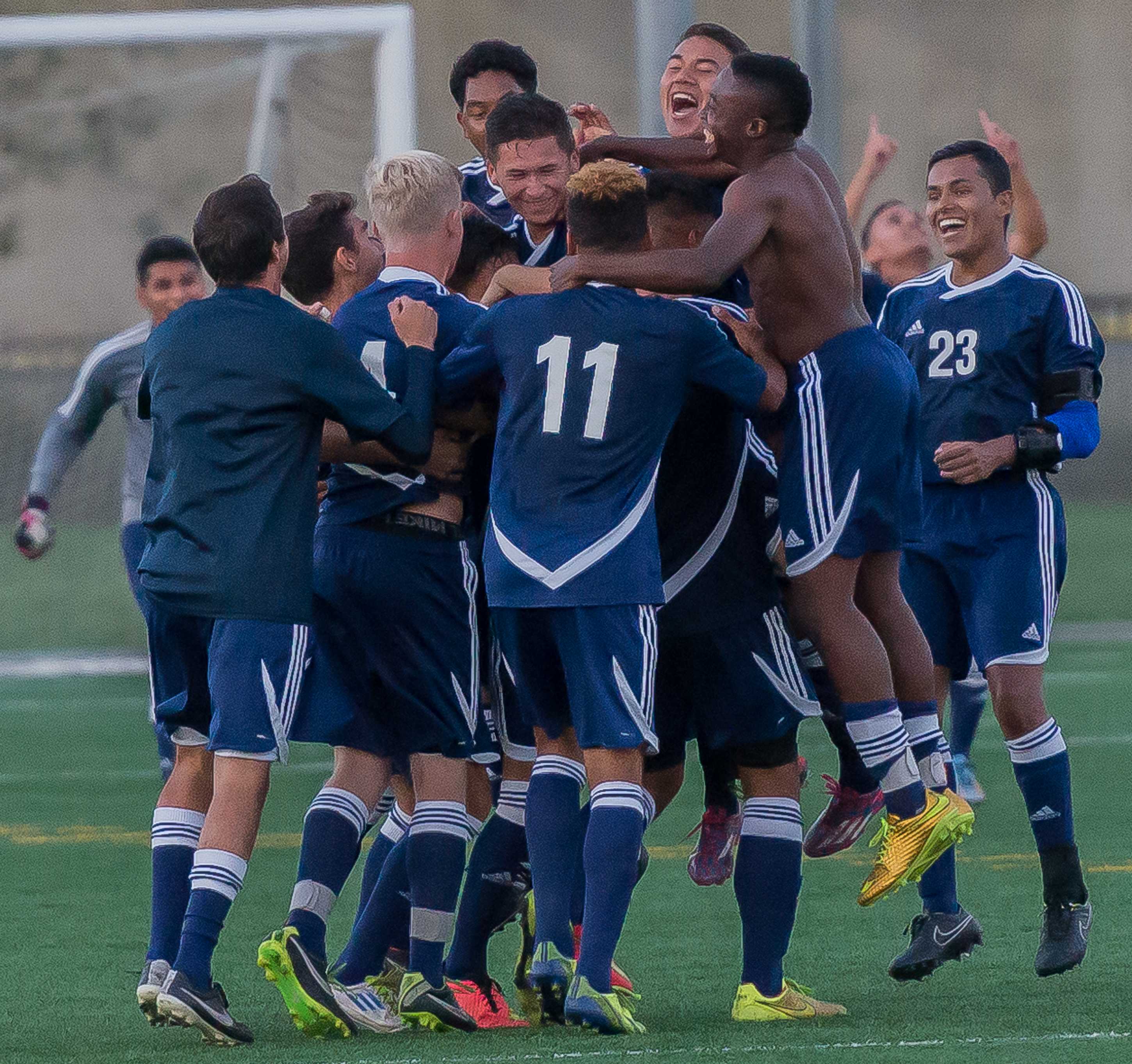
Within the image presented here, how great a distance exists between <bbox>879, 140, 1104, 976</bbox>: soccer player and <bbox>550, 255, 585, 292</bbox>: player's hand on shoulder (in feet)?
4.43

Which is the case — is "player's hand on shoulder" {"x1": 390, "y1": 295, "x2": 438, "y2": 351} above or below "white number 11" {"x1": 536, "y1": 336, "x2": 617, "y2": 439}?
above

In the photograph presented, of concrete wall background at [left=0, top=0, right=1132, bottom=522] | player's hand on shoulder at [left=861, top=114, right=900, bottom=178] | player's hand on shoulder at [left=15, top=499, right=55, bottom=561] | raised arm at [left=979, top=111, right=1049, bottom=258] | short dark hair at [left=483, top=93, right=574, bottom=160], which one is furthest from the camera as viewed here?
concrete wall background at [left=0, top=0, right=1132, bottom=522]

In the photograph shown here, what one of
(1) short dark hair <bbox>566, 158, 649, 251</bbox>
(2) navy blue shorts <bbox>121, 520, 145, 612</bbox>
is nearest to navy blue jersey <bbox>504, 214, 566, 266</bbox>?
(1) short dark hair <bbox>566, 158, 649, 251</bbox>

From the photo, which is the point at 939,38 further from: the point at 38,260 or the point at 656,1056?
the point at 656,1056

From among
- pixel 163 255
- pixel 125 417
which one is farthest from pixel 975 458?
pixel 125 417

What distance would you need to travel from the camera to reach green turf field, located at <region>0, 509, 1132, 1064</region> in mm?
4688

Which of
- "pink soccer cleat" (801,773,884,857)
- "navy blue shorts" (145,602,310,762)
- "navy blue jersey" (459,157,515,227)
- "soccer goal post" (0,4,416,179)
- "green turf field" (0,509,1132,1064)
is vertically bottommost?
"green turf field" (0,509,1132,1064)

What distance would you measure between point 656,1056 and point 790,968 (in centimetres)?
123

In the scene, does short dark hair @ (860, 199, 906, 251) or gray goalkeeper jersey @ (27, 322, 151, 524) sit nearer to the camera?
short dark hair @ (860, 199, 906, 251)

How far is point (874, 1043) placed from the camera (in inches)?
182

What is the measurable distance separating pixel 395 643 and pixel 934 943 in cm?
153

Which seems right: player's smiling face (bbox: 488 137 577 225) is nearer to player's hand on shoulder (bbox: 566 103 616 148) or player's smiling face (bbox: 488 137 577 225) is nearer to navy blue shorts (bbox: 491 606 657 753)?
Answer: player's hand on shoulder (bbox: 566 103 616 148)

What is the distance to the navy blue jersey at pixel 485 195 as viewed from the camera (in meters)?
6.32

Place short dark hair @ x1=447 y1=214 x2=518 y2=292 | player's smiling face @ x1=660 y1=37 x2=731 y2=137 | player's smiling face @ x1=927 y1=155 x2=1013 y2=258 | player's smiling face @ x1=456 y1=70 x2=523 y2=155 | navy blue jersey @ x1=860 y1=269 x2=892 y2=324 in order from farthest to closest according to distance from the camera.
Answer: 1. navy blue jersey @ x1=860 y1=269 x2=892 y2=324
2. player's smiling face @ x1=456 y1=70 x2=523 y2=155
3. player's smiling face @ x1=660 y1=37 x2=731 y2=137
4. player's smiling face @ x1=927 y1=155 x2=1013 y2=258
5. short dark hair @ x1=447 y1=214 x2=518 y2=292
